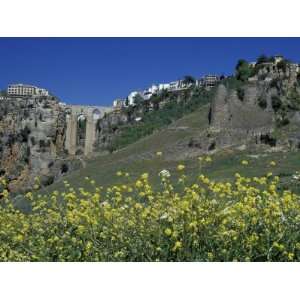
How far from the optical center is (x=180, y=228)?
507cm

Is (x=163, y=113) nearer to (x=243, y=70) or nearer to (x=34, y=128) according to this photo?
(x=34, y=128)

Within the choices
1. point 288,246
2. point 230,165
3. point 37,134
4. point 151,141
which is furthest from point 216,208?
point 37,134

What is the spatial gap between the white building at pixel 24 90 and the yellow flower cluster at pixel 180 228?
211 ft

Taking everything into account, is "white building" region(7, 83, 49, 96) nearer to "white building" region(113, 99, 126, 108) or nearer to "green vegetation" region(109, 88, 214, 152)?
"green vegetation" region(109, 88, 214, 152)

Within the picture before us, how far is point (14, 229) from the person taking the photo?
5750mm

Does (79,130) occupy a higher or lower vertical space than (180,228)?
higher

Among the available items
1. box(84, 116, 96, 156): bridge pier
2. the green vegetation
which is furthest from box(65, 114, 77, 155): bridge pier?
the green vegetation

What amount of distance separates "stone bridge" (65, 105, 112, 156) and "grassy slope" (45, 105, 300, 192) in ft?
85.1

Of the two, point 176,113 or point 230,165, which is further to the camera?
point 176,113

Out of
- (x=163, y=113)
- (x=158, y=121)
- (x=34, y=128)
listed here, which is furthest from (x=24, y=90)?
(x=163, y=113)
